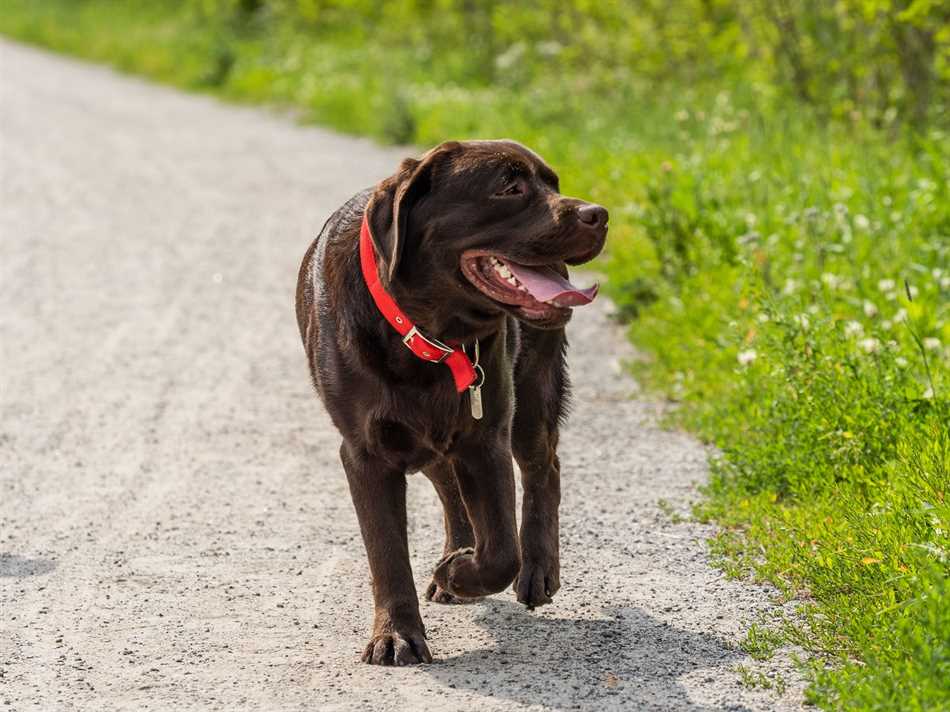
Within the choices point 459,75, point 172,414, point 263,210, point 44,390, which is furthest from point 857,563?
point 459,75

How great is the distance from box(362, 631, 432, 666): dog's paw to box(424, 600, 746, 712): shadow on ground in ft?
0.16

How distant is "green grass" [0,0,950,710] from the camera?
443 centimetres

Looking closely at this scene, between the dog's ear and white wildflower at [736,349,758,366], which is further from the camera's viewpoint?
white wildflower at [736,349,758,366]

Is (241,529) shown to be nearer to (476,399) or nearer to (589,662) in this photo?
(476,399)

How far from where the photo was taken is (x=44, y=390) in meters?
7.50

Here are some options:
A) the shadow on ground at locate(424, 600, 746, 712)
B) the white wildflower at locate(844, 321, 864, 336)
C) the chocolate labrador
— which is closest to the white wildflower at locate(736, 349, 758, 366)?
the white wildflower at locate(844, 321, 864, 336)

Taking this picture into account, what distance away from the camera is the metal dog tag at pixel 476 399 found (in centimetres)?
438

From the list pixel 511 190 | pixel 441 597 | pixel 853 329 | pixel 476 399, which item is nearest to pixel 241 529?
pixel 441 597

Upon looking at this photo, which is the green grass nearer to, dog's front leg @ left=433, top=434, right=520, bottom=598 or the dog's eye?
dog's front leg @ left=433, top=434, right=520, bottom=598

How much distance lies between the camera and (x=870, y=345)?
595 cm

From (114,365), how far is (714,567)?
3.90 meters

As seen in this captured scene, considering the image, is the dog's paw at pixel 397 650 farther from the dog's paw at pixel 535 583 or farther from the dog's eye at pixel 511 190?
the dog's eye at pixel 511 190

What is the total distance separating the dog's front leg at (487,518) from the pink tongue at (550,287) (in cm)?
55

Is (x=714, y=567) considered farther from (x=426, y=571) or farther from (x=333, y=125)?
(x=333, y=125)
